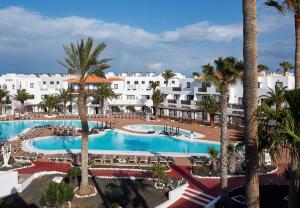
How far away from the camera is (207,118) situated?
5475 centimetres

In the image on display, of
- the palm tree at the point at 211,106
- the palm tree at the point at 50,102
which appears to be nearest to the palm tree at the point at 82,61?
the palm tree at the point at 211,106

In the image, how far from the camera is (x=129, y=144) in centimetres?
3931

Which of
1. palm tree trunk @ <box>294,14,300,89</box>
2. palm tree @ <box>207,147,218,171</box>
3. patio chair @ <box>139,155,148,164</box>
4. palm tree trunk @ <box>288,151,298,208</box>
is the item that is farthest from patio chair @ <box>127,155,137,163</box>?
palm tree trunk @ <box>288,151,298,208</box>

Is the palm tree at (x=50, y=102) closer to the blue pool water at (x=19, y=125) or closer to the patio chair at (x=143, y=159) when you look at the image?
the blue pool water at (x=19, y=125)

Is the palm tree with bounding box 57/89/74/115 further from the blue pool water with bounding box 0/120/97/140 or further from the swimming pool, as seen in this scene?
the swimming pool

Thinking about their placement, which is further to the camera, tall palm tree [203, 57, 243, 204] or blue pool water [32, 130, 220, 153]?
blue pool water [32, 130, 220, 153]

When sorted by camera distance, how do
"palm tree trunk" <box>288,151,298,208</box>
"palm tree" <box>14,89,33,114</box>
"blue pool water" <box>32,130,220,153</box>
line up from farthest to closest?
"palm tree" <box>14,89,33,114</box>, "blue pool water" <box>32,130,220,153</box>, "palm tree trunk" <box>288,151,298,208</box>

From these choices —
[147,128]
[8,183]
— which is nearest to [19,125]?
[147,128]

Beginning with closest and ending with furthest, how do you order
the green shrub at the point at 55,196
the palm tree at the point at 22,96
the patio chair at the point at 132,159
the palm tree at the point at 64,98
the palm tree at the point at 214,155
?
the green shrub at the point at 55,196
the palm tree at the point at 214,155
the patio chair at the point at 132,159
the palm tree at the point at 22,96
the palm tree at the point at 64,98

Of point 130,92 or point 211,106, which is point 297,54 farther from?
point 130,92

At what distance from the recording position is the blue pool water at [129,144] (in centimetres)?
3622

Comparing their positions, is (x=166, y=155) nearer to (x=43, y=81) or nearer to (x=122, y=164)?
(x=122, y=164)

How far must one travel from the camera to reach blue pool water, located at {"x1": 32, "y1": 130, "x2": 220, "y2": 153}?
36219 millimetres

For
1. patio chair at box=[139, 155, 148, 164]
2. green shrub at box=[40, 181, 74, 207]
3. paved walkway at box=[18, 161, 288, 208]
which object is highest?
green shrub at box=[40, 181, 74, 207]
